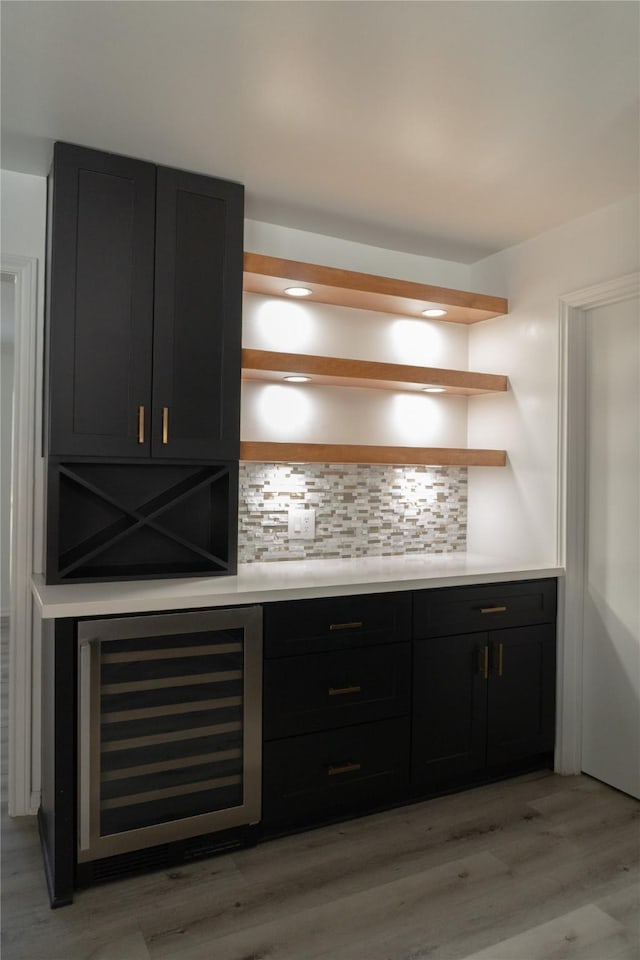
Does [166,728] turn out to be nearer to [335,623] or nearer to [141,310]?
[335,623]

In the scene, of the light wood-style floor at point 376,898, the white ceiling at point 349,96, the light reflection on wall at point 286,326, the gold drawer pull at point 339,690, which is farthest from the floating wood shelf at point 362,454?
the light wood-style floor at point 376,898

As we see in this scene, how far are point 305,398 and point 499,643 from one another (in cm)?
141

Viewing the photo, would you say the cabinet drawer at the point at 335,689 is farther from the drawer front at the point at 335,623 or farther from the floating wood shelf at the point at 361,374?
the floating wood shelf at the point at 361,374

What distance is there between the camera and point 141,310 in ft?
8.35

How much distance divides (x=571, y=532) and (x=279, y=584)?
1436mm

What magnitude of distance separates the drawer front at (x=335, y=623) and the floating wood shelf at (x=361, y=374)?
0.99 m

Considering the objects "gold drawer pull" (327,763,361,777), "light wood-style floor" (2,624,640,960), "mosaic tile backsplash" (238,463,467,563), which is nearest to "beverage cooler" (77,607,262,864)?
"light wood-style floor" (2,624,640,960)

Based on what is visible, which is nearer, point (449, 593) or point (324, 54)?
point (324, 54)

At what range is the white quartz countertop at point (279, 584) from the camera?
2158mm

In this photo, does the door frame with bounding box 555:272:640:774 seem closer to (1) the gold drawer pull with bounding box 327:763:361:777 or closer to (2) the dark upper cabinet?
(1) the gold drawer pull with bounding box 327:763:361:777

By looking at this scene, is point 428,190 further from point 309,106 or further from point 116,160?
point 116,160

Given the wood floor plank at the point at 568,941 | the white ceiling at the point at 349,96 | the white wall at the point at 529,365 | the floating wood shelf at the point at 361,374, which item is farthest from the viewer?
the white wall at the point at 529,365

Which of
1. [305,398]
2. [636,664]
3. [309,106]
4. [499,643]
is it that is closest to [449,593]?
[499,643]

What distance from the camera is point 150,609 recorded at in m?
2.19
